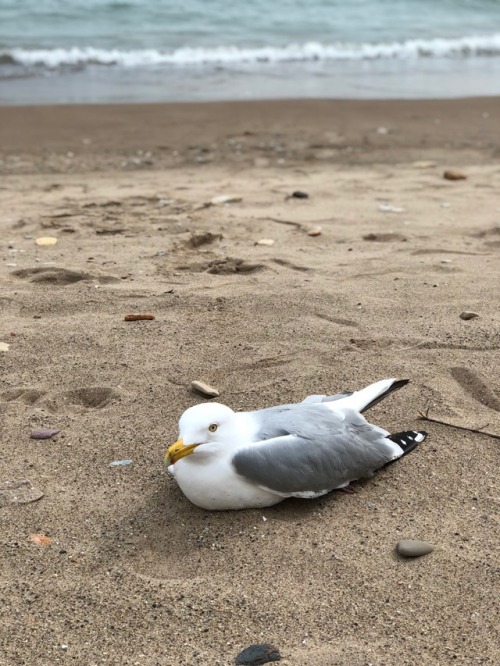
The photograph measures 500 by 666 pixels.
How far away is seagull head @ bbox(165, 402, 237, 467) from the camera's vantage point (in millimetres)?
2768

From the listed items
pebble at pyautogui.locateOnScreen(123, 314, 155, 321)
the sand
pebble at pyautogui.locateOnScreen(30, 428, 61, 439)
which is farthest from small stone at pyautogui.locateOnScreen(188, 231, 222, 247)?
pebble at pyautogui.locateOnScreen(30, 428, 61, 439)

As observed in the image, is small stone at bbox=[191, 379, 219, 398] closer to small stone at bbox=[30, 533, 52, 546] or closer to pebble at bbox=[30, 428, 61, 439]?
pebble at bbox=[30, 428, 61, 439]

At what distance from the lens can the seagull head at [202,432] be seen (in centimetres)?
277

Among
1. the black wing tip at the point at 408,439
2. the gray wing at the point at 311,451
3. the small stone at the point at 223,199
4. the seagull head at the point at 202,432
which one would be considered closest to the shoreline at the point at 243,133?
the small stone at the point at 223,199

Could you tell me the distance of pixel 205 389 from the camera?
3.61 m

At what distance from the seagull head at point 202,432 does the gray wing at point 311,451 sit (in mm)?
80

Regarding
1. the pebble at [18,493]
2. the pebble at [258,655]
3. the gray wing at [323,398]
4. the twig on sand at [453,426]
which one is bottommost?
the pebble at [258,655]

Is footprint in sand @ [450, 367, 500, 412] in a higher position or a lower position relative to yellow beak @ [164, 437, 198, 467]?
lower

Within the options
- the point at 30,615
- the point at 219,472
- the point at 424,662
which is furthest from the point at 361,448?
the point at 30,615

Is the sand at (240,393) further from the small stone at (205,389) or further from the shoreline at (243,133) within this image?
the shoreline at (243,133)

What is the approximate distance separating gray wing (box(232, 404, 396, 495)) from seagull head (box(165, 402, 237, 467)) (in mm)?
80

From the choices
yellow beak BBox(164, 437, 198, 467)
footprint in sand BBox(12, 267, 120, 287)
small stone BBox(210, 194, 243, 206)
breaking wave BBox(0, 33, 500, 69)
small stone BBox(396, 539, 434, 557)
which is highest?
breaking wave BBox(0, 33, 500, 69)

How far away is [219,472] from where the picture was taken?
9.25 ft

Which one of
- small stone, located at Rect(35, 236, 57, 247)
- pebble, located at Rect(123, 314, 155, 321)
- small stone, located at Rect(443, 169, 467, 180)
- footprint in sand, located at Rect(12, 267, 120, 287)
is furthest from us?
small stone, located at Rect(443, 169, 467, 180)
